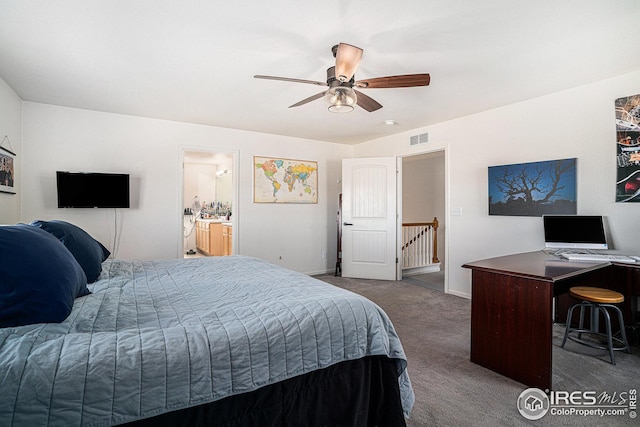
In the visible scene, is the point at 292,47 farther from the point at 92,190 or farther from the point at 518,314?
the point at 92,190

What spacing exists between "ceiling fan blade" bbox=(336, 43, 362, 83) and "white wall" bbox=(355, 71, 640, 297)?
2.49 meters

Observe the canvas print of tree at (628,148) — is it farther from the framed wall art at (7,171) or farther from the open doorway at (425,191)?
the framed wall art at (7,171)

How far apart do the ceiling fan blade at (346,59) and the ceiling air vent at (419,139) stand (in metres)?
2.79

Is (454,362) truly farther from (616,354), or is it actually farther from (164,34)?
(164,34)

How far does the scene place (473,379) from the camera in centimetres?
216

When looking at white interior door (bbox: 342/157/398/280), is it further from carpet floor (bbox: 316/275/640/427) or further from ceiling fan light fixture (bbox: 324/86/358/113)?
ceiling fan light fixture (bbox: 324/86/358/113)

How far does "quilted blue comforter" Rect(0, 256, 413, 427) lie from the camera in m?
0.89

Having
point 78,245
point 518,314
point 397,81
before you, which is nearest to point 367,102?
point 397,81

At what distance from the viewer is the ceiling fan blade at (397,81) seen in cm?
231

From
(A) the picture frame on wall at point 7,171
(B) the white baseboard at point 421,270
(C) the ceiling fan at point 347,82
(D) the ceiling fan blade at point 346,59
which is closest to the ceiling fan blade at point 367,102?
(C) the ceiling fan at point 347,82

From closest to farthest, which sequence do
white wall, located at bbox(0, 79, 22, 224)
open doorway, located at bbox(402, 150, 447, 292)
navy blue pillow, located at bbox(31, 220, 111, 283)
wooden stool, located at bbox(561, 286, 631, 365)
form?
navy blue pillow, located at bbox(31, 220, 111, 283) → wooden stool, located at bbox(561, 286, 631, 365) → white wall, located at bbox(0, 79, 22, 224) → open doorway, located at bbox(402, 150, 447, 292)

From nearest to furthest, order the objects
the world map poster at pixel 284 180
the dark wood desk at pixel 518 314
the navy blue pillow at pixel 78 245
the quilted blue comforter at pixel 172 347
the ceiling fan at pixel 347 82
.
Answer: the quilted blue comforter at pixel 172 347
the navy blue pillow at pixel 78 245
the dark wood desk at pixel 518 314
the ceiling fan at pixel 347 82
the world map poster at pixel 284 180

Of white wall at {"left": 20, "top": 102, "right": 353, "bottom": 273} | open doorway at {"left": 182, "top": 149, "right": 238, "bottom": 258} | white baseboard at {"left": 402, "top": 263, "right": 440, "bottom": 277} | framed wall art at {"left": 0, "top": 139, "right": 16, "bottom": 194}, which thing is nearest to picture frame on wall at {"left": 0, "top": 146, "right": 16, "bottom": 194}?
framed wall art at {"left": 0, "top": 139, "right": 16, "bottom": 194}

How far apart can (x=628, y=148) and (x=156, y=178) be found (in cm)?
523
